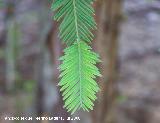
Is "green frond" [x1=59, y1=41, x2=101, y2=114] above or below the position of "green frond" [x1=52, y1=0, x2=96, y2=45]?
below

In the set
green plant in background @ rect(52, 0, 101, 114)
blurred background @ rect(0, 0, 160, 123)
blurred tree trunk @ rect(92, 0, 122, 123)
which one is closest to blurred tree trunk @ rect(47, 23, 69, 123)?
blurred background @ rect(0, 0, 160, 123)

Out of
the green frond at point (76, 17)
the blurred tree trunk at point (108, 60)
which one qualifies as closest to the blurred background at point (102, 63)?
the blurred tree trunk at point (108, 60)

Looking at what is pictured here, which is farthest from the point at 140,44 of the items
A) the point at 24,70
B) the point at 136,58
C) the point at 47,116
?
the point at 47,116

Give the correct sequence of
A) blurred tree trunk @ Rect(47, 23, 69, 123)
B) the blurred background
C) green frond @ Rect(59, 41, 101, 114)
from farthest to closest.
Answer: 1. the blurred background
2. blurred tree trunk @ Rect(47, 23, 69, 123)
3. green frond @ Rect(59, 41, 101, 114)

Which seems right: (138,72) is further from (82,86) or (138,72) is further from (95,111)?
(82,86)

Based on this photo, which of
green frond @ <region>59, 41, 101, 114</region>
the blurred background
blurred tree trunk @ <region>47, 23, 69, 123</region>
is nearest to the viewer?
green frond @ <region>59, 41, 101, 114</region>

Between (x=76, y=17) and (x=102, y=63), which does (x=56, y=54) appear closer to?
(x=102, y=63)

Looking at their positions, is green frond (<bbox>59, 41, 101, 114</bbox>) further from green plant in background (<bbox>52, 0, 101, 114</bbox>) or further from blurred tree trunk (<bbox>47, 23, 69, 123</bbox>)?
blurred tree trunk (<bbox>47, 23, 69, 123</bbox>)

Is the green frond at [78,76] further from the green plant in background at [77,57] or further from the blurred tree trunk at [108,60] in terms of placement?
the blurred tree trunk at [108,60]
